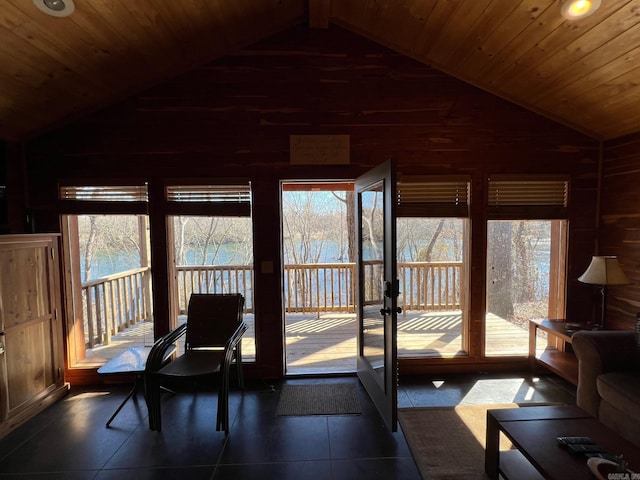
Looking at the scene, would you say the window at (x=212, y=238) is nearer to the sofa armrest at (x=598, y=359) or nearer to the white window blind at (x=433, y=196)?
the white window blind at (x=433, y=196)

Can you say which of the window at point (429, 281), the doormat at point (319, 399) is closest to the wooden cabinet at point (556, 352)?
the window at point (429, 281)

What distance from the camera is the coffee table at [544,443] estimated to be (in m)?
1.50

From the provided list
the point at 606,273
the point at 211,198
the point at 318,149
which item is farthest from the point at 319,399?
→ the point at 606,273

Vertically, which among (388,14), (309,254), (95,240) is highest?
(388,14)

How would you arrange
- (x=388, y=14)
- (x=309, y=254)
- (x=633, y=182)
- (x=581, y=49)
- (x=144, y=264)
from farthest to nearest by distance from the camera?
(x=309, y=254) → (x=144, y=264) → (x=633, y=182) → (x=388, y=14) → (x=581, y=49)

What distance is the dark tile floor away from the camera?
210 cm

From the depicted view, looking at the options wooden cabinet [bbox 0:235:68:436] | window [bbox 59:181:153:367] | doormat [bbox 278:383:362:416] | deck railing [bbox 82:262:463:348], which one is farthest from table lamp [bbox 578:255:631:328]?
wooden cabinet [bbox 0:235:68:436]

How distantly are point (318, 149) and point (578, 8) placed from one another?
1974 millimetres

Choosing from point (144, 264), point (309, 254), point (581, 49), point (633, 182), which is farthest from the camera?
point (309, 254)

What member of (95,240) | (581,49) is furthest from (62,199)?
(581,49)

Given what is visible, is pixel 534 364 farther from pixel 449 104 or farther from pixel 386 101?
pixel 386 101

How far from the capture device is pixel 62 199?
3143 millimetres

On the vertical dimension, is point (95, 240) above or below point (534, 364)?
above

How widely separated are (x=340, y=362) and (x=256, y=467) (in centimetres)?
169
